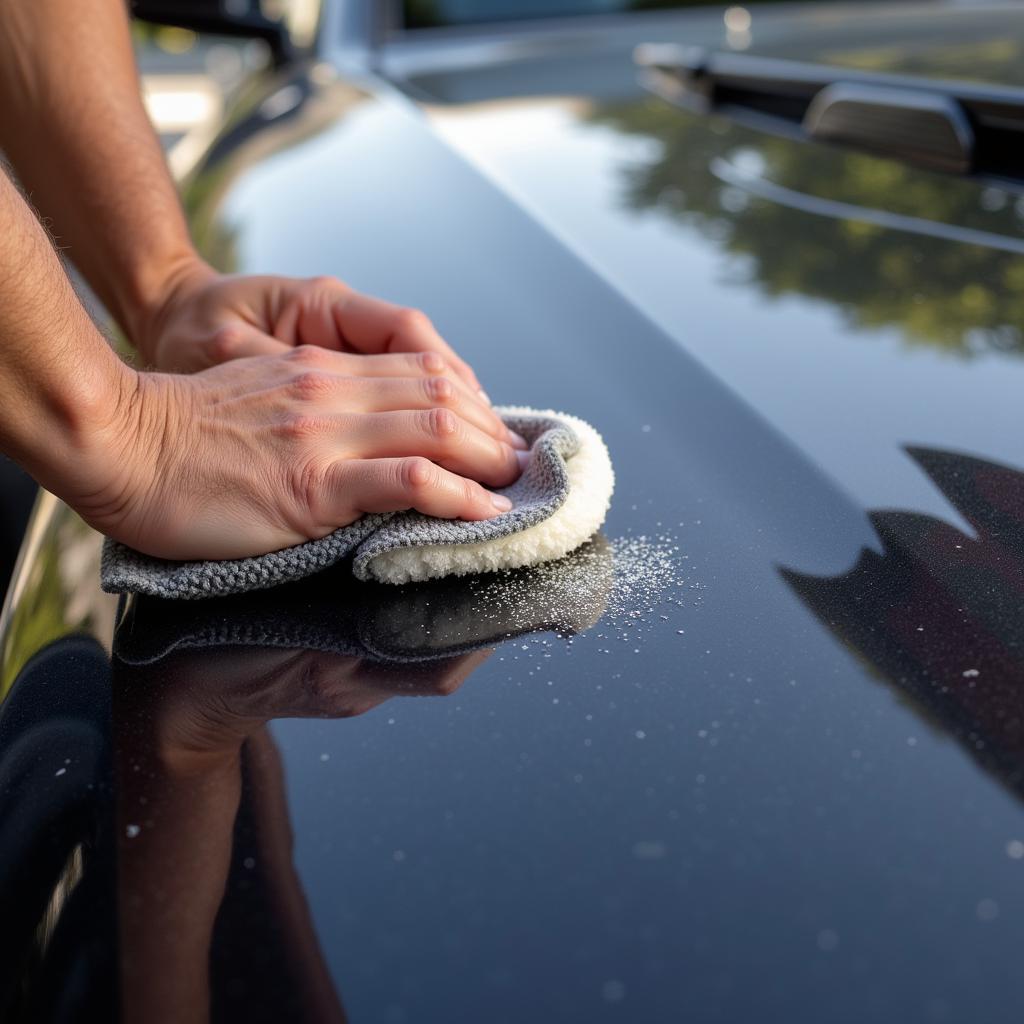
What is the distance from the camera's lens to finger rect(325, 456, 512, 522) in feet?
3.24

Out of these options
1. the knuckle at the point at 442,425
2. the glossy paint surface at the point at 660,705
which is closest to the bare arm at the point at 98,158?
the glossy paint surface at the point at 660,705

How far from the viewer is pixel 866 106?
1787 mm

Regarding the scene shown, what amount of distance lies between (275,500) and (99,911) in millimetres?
403

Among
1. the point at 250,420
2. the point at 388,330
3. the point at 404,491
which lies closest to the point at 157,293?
the point at 388,330

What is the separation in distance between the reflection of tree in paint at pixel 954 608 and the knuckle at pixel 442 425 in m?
0.30

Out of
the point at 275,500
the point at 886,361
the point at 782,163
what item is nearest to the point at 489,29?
the point at 782,163

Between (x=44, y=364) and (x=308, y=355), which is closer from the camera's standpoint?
(x=44, y=364)

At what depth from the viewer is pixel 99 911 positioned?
660mm

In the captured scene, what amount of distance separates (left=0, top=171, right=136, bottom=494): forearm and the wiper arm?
1152 millimetres

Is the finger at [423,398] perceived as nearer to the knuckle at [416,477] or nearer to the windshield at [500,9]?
the knuckle at [416,477]

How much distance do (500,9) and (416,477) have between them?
6.98 feet

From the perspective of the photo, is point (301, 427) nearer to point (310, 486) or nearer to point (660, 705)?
point (310, 486)

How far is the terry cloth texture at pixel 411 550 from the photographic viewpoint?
957 millimetres

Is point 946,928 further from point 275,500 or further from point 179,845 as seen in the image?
point 275,500
